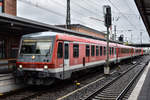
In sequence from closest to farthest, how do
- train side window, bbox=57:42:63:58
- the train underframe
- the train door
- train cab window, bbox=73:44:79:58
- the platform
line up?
the platform → the train underframe → train side window, bbox=57:42:63:58 → the train door → train cab window, bbox=73:44:79:58

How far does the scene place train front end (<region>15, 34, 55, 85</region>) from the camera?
31.6 ft

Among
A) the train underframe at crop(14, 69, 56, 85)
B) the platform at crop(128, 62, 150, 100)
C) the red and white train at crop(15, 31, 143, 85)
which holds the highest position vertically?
the red and white train at crop(15, 31, 143, 85)

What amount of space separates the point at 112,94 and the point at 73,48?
3.66 metres

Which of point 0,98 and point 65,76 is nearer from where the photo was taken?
point 0,98

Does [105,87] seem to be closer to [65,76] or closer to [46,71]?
[65,76]

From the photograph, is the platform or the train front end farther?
the train front end

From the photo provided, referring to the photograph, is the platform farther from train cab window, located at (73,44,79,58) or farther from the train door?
train cab window, located at (73,44,79,58)

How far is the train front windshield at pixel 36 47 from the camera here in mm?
9934

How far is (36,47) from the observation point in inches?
403

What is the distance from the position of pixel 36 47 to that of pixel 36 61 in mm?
814

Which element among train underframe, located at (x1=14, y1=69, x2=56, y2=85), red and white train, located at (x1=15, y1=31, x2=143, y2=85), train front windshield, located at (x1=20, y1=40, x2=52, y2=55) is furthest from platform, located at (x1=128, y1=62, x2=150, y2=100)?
train front windshield, located at (x1=20, y1=40, x2=52, y2=55)

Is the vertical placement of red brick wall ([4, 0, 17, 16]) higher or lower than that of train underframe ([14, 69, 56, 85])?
higher

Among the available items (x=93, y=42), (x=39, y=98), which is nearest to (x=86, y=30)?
(x=93, y=42)

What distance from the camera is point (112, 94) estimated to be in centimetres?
980
